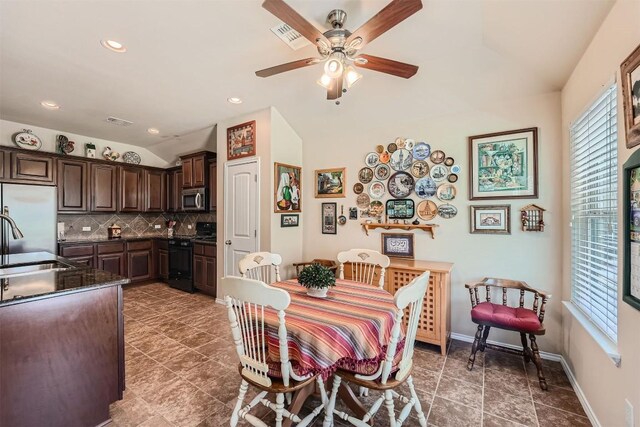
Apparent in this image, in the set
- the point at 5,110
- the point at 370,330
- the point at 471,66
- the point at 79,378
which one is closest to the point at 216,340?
the point at 79,378

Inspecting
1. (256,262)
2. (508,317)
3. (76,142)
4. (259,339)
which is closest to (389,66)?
(256,262)

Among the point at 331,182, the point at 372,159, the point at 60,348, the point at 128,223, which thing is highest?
the point at 372,159

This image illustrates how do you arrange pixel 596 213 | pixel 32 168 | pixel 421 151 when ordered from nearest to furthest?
pixel 596 213
pixel 421 151
pixel 32 168

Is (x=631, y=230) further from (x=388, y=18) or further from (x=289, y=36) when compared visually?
(x=289, y=36)

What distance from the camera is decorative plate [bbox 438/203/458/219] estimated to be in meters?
3.05

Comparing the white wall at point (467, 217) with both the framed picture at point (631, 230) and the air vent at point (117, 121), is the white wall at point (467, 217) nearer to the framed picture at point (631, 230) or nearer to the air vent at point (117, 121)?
the framed picture at point (631, 230)

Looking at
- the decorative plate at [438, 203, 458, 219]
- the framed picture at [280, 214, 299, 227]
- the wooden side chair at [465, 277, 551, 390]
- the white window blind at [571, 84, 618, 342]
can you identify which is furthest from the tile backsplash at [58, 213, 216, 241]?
the white window blind at [571, 84, 618, 342]

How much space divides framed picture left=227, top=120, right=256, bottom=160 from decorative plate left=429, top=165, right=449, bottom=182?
2.31 meters

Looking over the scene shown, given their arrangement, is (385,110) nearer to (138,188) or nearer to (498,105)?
(498,105)

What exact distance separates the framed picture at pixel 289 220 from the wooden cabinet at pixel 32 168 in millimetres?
3663

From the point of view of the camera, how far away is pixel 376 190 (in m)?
3.53

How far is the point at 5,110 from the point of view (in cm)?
376

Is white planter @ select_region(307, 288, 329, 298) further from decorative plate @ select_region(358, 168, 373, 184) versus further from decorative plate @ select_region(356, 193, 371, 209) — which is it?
decorative plate @ select_region(358, 168, 373, 184)

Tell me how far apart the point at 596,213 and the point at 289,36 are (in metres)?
2.62
